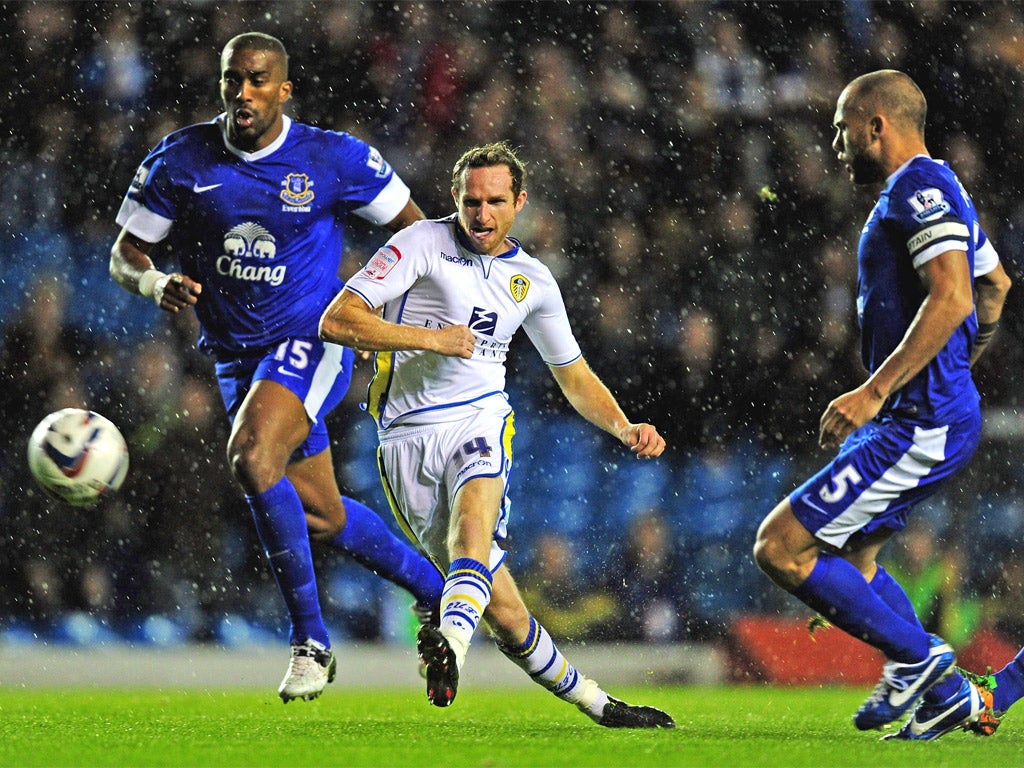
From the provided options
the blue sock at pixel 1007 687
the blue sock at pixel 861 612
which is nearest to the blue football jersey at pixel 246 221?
the blue sock at pixel 861 612

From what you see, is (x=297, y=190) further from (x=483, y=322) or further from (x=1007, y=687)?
(x=1007, y=687)

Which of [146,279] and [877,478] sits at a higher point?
[146,279]

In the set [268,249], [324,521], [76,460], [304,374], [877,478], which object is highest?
[268,249]

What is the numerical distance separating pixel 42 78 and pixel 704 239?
4.72 metres

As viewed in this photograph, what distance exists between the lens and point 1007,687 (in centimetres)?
430

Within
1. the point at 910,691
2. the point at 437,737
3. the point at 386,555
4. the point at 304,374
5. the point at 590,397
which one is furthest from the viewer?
the point at 386,555

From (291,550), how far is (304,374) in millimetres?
651

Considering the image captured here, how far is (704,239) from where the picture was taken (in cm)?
941

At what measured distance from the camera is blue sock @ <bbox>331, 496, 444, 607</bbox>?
17.0ft

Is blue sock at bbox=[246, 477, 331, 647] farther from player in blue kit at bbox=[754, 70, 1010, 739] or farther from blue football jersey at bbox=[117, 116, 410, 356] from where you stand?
player in blue kit at bbox=[754, 70, 1010, 739]

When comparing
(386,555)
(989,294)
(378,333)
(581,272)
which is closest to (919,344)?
(989,294)

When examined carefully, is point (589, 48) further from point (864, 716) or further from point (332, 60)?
point (864, 716)

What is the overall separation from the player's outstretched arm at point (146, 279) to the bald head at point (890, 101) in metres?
2.23

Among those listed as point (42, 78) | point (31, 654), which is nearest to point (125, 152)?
point (42, 78)
